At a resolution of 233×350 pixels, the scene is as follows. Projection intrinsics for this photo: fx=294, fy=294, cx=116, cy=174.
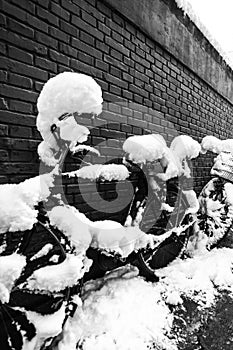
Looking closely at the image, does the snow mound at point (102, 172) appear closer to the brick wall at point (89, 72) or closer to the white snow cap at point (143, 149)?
the white snow cap at point (143, 149)

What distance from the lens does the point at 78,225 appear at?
1.88 metres

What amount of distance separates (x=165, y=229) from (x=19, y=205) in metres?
2.11

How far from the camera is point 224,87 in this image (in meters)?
6.61

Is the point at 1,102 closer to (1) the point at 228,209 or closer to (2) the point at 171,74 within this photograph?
(2) the point at 171,74

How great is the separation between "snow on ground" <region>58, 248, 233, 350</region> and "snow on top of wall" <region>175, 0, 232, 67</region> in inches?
142

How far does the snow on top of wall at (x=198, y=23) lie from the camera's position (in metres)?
4.34

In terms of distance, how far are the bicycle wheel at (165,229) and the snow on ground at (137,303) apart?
17cm

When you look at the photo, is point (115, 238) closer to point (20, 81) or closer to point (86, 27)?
point (20, 81)

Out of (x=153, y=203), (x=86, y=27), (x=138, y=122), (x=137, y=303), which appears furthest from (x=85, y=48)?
(x=137, y=303)

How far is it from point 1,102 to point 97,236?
3.76ft

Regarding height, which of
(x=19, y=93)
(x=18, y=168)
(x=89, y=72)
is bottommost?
(x=18, y=168)

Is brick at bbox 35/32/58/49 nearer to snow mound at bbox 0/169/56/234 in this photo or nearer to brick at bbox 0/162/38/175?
brick at bbox 0/162/38/175

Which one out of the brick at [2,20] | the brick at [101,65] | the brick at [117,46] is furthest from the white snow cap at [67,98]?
the brick at [117,46]

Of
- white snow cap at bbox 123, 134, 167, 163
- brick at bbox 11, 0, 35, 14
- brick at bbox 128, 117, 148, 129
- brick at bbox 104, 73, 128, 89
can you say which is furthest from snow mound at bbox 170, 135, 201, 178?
brick at bbox 11, 0, 35, 14
